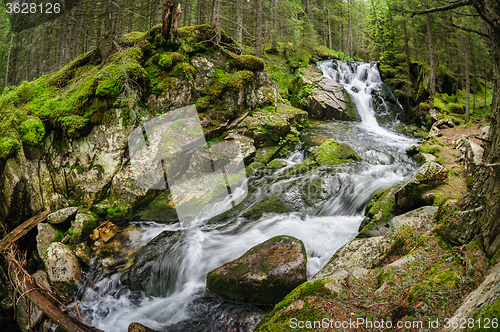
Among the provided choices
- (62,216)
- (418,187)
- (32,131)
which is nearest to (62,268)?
(62,216)

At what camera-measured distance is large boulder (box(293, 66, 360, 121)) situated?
16.2m

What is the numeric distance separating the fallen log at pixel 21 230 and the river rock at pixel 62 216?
414 millimetres

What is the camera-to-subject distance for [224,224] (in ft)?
23.2

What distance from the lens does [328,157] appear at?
933cm

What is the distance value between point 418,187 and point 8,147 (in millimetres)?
10417

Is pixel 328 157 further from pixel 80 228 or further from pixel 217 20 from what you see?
pixel 80 228

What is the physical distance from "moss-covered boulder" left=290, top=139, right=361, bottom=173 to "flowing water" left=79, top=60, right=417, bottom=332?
13.5 inches

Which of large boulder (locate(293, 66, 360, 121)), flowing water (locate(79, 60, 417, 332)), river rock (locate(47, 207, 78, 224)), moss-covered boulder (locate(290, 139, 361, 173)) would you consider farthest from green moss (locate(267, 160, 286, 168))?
large boulder (locate(293, 66, 360, 121))

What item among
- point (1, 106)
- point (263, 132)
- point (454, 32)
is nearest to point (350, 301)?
point (263, 132)

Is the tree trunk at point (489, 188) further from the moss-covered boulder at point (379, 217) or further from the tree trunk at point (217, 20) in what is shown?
the tree trunk at point (217, 20)

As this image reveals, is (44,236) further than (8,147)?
A: No

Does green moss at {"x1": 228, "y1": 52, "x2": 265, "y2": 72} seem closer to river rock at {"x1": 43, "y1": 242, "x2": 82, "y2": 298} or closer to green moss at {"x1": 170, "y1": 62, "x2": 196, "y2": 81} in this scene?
green moss at {"x1": 170, "y1": 62, "x2": 196, "y2": 81}

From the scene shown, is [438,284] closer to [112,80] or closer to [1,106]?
[112,80]

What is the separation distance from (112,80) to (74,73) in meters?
2.71
